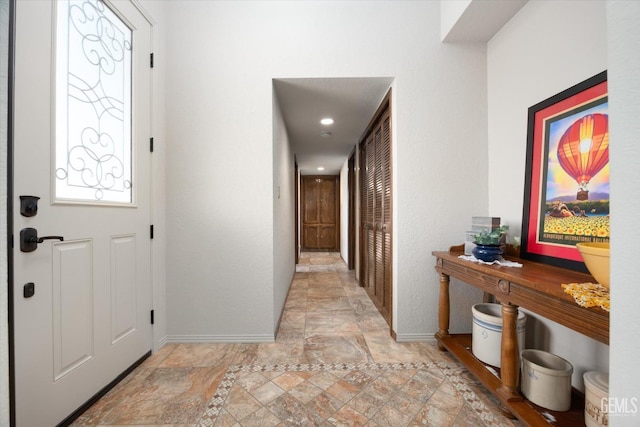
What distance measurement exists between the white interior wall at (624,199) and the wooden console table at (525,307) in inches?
11.3

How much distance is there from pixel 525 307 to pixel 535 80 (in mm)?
1410

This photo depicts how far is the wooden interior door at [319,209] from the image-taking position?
24.3 ft

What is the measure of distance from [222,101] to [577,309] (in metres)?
2.43

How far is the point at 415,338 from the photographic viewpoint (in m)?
2.10

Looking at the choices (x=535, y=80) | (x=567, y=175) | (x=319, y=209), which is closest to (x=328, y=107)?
(x=535, y=80)

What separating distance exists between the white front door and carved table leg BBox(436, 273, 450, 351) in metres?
2.18

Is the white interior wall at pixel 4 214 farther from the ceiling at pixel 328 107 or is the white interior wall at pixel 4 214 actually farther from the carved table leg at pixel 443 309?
the carved table leg at pixel 443 309

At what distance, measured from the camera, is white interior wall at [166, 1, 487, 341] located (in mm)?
2078

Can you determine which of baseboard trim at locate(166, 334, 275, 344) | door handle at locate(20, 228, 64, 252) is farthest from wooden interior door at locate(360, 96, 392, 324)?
door handle at locate(20, 228, 64, 252)

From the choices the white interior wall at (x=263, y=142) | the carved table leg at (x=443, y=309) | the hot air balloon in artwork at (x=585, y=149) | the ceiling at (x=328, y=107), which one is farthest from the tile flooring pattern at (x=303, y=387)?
the ceiling at (x=328, y=107)

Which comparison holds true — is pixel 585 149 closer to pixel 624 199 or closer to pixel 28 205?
pixel 624 199

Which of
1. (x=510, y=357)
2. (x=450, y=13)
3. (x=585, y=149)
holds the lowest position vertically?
(x=510, y=357)

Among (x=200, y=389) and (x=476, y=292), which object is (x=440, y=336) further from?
(x=200, y=389)

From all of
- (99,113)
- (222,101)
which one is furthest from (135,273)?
(222,101)
